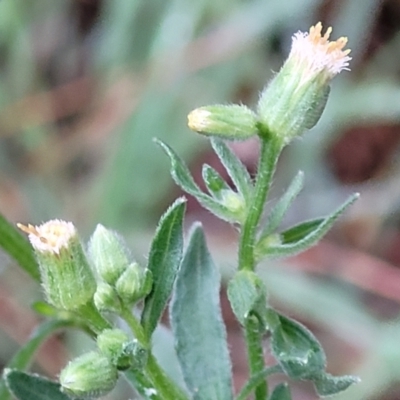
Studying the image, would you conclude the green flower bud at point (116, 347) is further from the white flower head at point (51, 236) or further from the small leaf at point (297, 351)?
the small leaf at point (297, 351)

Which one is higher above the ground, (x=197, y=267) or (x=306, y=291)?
(x=306, y=291)

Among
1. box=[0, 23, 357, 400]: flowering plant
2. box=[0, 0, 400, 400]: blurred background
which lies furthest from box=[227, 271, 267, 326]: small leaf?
box=[0, 0, 400, 400]: blurred background

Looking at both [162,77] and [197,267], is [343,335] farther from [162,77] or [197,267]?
[197,267]

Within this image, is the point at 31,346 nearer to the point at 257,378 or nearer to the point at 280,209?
the point at 257,378

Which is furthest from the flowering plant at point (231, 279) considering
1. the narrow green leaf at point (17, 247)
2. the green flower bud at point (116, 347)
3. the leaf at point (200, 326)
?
the narrow green leaf at point (17, 247)

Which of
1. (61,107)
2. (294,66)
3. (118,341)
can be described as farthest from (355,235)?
(118,341)

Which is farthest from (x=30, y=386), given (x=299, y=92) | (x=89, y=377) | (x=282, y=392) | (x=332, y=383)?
(x=299, y=92)
